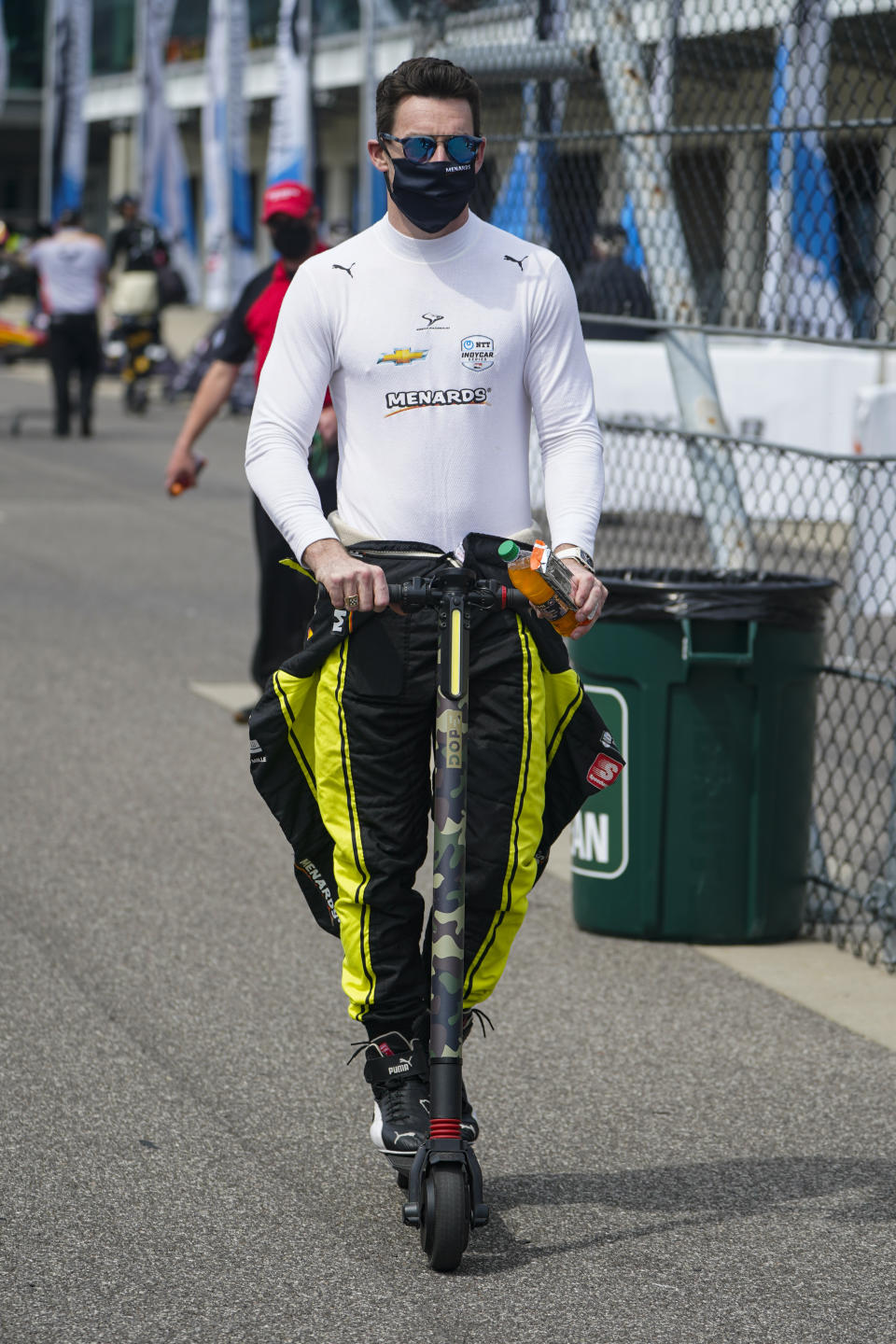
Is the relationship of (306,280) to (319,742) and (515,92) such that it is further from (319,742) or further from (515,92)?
(515,92)

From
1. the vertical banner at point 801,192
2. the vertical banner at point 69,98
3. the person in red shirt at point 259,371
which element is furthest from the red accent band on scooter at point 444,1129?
the vertical banner at point 69,98

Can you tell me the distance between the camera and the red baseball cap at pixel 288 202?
7.06 metres

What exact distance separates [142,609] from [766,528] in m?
3.65

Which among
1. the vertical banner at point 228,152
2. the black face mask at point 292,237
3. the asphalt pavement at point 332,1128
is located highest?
the vertical banner at point 228,152

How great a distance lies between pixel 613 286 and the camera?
291 inches

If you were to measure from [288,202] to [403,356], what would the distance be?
Answer: 378 centimetres

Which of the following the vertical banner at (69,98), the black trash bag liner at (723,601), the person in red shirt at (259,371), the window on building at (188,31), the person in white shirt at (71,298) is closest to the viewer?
the black trash bag liner at (723,601)

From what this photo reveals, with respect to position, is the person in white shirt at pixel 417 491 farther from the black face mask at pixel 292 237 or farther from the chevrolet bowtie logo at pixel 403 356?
the black face mask at pixel 292 237

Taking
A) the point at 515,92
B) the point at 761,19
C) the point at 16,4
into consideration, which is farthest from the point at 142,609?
the point at 16,4

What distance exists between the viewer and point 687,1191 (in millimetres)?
3791

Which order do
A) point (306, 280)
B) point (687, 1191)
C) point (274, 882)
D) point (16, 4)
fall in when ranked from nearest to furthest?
1. point (306, 280)
2. point (687, 1191)
3. point (274, 882)
4. point (16, 4)

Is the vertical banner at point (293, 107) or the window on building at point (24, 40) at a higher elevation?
the window on building at point (24, 40)

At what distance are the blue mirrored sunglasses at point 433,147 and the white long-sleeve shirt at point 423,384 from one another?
14 centimetres

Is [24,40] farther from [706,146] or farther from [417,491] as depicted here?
[417,491]
